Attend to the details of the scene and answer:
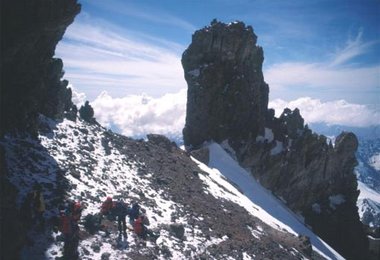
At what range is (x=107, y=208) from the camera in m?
24.8

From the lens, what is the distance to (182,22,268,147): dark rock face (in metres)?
70.1

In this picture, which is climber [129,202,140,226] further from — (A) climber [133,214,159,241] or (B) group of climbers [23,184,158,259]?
(A) climber [133,214,159,241]

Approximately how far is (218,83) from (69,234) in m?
54.8

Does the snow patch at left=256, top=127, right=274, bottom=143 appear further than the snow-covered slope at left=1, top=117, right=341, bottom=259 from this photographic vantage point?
Yes

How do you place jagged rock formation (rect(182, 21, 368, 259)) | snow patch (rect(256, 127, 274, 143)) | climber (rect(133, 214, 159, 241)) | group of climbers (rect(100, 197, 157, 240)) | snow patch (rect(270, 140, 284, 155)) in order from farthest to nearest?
1. snow patch (rect(270, 140, 284, 155))
2. snow patch (rect(256, 127, 274, 143))
3. jagged rock formation (rect(182, 21, 368, 259))
4. climber (rect(133, 214, 159, 241))
5. group of climbers (rect(100, 197, 157, 240))

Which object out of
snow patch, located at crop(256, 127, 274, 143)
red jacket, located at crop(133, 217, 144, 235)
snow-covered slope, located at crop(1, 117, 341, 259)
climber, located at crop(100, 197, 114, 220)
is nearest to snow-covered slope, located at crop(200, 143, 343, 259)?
snow-covered slope, located at crop(1, 117, 341, 259)

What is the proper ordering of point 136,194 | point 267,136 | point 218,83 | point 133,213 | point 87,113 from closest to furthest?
point 133,213
point 136,194
point 87,113
point 218,83
point 267,136

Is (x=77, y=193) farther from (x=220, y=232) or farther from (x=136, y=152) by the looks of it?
(x=136, y=152)

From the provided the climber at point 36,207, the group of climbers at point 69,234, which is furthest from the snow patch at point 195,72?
the group of climbers at point 69,234

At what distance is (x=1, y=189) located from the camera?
19078 mm

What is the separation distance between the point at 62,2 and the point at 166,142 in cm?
2987

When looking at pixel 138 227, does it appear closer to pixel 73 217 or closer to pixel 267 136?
pixel 73 217

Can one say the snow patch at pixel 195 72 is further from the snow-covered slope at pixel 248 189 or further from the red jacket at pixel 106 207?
the red jacket at pixel 106 207

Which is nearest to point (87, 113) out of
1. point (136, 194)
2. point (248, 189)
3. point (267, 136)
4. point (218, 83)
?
point (136, 194)
